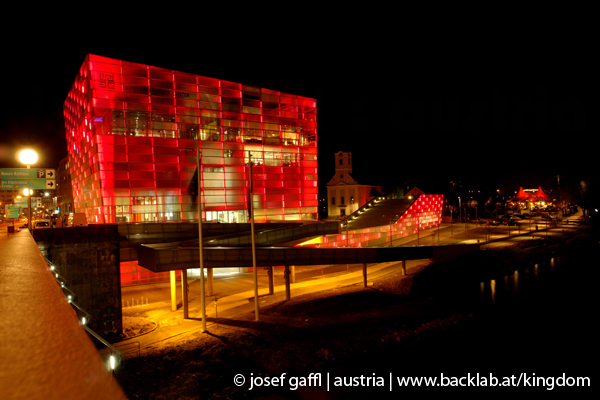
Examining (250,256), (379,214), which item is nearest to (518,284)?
(379,214)

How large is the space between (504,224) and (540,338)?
54232 millimetres

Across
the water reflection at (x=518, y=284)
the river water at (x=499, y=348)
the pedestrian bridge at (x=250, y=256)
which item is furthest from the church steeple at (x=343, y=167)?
the river water at (x=499, y=348)

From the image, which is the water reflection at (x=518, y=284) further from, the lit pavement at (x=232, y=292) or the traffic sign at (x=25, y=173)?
the traffic sign at (x=25, y=173)

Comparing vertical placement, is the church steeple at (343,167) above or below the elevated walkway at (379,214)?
above

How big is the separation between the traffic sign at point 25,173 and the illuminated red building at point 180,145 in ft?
45.8

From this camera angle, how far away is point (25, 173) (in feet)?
65.6

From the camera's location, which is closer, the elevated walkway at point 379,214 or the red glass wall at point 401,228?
the red glass wall at point 401,228

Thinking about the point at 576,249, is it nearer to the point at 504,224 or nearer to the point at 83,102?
the point at 504,224

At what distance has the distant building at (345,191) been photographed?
3017 inches

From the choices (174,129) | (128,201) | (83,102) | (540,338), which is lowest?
(540,338)

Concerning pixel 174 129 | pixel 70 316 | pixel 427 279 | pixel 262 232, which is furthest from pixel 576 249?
pixel 70 316

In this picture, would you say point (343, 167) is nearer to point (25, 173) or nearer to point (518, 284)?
point (518, 284)

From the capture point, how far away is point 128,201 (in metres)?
37.5

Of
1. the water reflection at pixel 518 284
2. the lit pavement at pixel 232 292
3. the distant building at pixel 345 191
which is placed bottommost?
the water reflection at pixel 518 284
